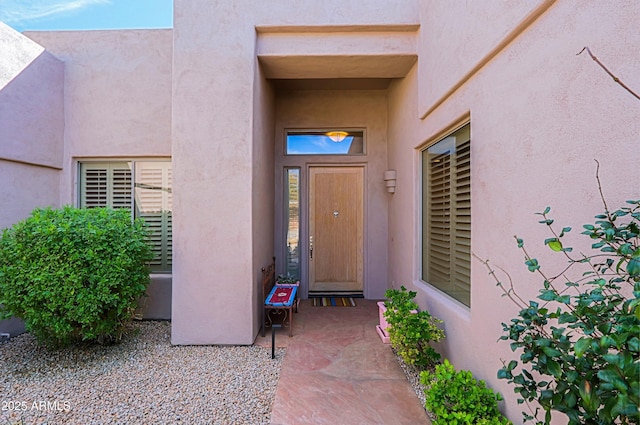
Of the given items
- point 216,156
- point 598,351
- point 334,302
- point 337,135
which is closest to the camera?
point 598,351

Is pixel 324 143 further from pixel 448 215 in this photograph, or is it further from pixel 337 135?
pixel 448 215

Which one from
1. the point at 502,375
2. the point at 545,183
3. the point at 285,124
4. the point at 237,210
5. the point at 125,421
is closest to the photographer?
the point at 502,375

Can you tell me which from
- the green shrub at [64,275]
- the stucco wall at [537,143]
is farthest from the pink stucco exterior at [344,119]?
the green shrub at [64,275]

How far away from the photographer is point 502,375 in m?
1.41

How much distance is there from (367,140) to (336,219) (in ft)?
5.46

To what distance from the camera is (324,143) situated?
6.11 meters

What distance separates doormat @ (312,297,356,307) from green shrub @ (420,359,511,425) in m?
3.25

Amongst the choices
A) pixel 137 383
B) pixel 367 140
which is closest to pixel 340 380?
pixel 137 383

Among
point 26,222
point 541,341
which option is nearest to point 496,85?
point 541,341

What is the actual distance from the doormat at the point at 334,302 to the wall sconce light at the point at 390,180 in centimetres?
219

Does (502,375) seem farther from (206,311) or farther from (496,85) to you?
(206,311)

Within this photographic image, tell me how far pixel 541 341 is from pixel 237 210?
3.34 m

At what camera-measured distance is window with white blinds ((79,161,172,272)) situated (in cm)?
484

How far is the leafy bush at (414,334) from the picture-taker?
10.1 feet
